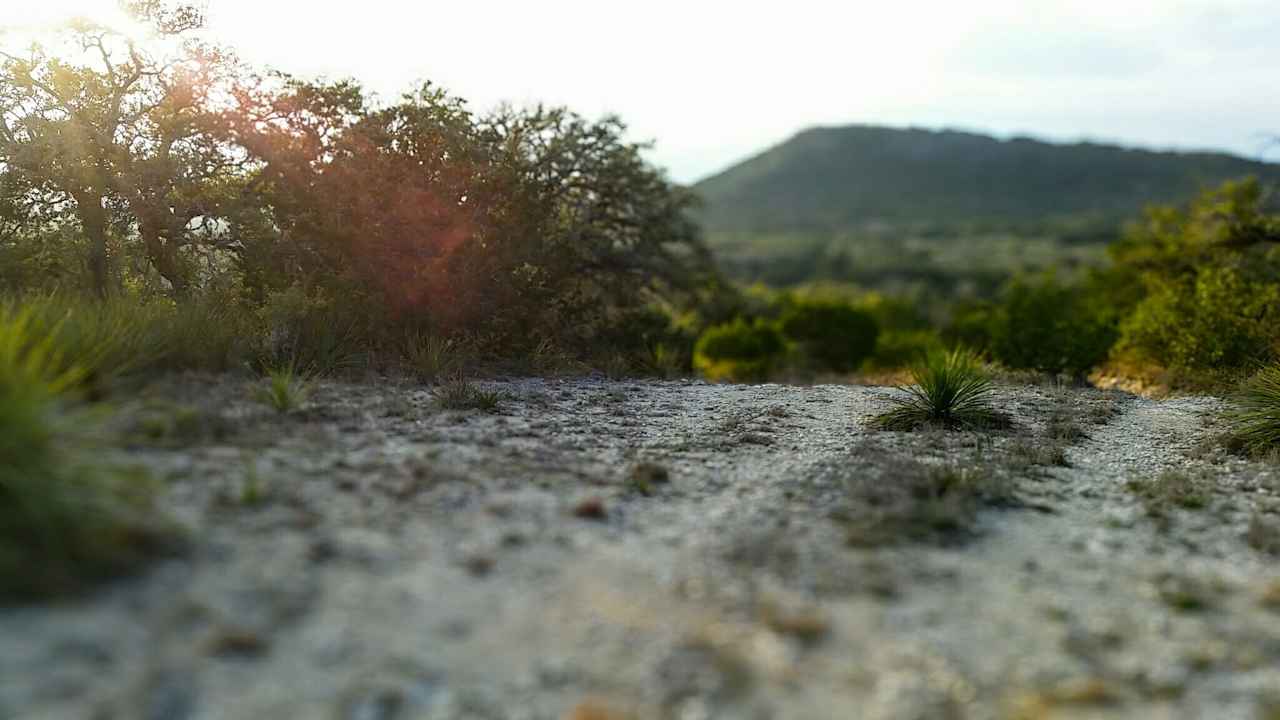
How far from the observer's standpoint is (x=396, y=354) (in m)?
10.4

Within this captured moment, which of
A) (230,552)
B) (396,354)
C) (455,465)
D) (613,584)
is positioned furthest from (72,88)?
(613,584)

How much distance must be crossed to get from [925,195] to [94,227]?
4345 inches

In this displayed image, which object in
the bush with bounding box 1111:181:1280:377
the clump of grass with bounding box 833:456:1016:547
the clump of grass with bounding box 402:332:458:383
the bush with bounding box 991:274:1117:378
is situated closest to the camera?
the clump of grass with bounding box 833:456:1016:547

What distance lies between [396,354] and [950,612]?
760 cm

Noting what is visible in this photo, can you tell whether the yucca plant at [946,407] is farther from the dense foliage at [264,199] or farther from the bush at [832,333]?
the bush at [832,333]

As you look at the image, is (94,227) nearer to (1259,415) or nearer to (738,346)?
(1259,415)

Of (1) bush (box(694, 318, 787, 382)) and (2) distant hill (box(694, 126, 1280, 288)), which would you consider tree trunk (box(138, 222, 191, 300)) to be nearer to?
(1) bush (box(694, 318, 787, 382))

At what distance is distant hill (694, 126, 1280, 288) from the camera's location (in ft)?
287

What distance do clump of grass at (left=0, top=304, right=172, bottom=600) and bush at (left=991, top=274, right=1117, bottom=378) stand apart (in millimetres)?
15015

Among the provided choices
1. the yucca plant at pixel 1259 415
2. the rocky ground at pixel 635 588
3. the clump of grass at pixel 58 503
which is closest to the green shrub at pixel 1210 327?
the yucca plant at pixel 1259 415

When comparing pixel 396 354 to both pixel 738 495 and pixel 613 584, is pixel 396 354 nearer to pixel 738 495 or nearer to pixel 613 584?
pixel 738 495

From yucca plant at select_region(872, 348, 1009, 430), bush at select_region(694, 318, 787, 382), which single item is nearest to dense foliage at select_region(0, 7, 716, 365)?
yucca plant at select_region(872, 348, 1009, 430)

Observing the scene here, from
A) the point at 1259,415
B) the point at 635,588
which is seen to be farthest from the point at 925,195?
the point at 635,588

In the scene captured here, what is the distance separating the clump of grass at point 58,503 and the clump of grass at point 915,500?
3.57m
